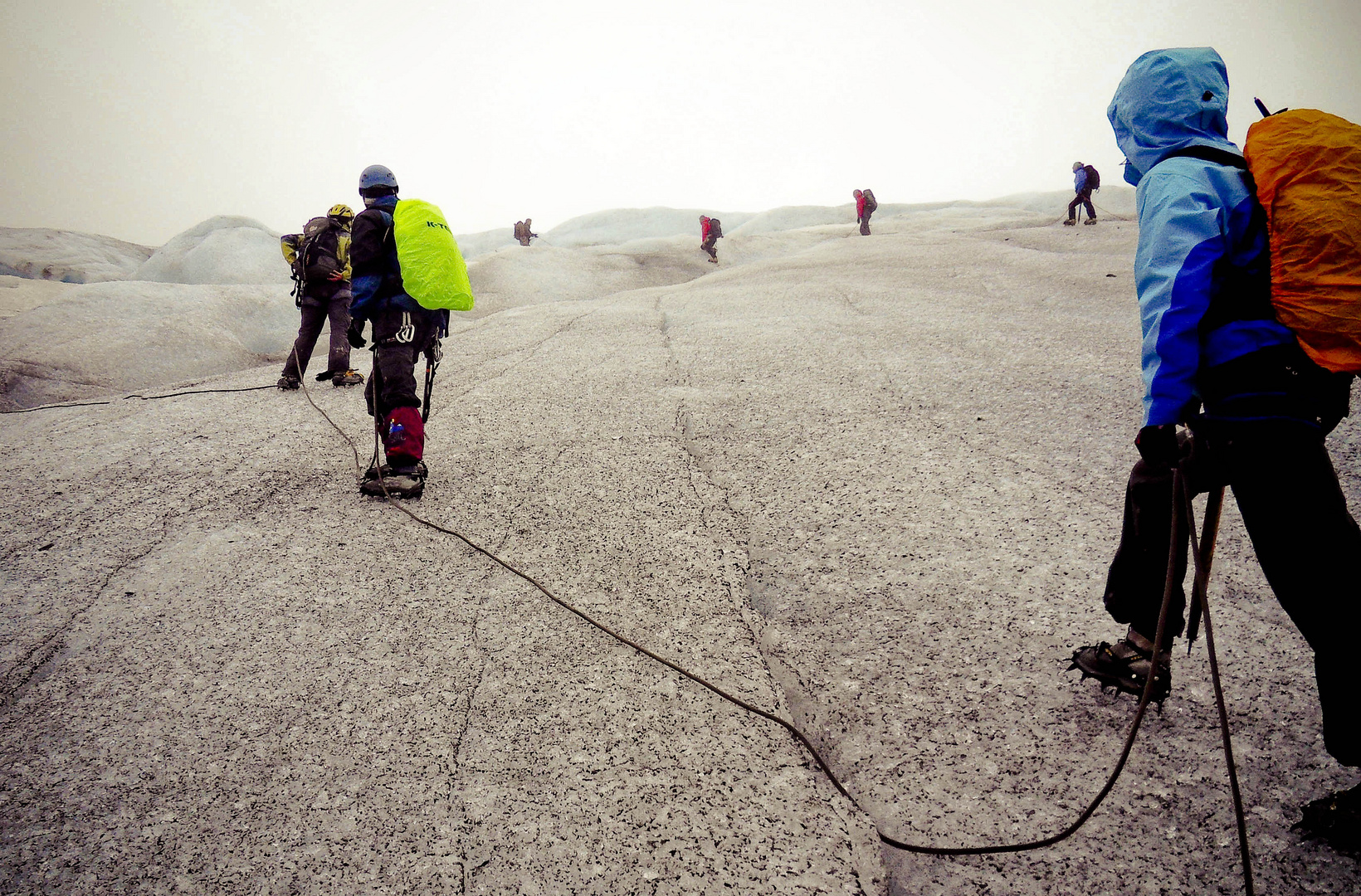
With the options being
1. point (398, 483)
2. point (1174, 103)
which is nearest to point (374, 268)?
point (398, 483)

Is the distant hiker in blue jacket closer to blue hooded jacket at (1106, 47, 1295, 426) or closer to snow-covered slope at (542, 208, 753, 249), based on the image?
blue hooded jacket at (1106, 47, 1295, 426)

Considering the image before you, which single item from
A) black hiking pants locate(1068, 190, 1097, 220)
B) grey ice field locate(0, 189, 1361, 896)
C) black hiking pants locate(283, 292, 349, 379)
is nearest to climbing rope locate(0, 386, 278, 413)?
black hiking pants locate(283, 292, 349, 379)

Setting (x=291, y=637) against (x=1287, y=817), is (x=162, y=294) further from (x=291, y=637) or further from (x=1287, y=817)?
(x=1287, y=817)

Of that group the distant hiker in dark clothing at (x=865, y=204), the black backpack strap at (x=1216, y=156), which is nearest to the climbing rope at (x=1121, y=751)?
the black backpack strap at (x=1216, y=156)

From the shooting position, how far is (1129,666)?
7.20ft

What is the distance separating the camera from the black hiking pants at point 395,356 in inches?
159

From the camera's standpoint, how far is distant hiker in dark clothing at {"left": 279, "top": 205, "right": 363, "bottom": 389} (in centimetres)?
685

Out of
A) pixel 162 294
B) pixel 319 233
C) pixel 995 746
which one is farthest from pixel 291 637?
pixel 162 294

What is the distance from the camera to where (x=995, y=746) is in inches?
83.6

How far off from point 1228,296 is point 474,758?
2695 millimetres

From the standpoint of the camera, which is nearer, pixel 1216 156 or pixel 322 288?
pixel 1216 156

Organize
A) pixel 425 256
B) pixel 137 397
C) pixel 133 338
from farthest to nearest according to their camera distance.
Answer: pixel 133 338, pixel 137 397, pixel 425 256

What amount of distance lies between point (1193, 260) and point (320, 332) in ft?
25.2

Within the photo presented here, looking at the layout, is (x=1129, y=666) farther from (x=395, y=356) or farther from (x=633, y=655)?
(x=395, y=356)
